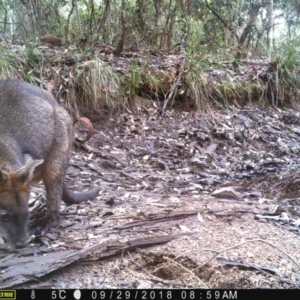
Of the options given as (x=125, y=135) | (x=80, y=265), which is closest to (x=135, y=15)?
(x=125, y=135)

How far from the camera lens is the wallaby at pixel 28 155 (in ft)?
10.5

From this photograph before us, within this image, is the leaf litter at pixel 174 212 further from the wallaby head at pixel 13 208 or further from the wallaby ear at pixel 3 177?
the wallaby ear at pixel 3 177

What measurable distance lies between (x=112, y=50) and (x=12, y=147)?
520 cm

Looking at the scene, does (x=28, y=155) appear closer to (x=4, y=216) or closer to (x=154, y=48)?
(x=4, y=216)

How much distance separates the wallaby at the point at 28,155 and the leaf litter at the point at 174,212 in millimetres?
157

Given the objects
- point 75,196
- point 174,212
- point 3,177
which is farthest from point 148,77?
point 3,177

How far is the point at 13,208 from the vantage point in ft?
10.5

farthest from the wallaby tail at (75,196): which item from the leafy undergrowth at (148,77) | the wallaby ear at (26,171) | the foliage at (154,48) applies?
the foliage at (154,48)
